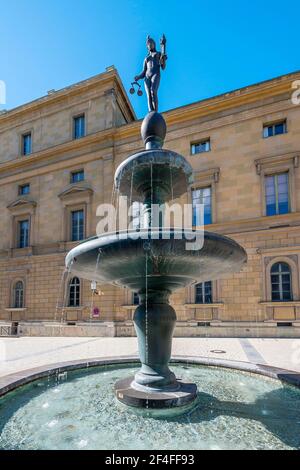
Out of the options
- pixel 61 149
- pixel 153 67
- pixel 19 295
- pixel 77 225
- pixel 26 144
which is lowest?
pixel 19 295

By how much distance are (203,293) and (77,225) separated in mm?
10000

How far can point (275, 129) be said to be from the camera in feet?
54.2

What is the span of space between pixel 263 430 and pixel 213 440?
68 cm

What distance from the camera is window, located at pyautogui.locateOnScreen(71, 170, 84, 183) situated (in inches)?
852

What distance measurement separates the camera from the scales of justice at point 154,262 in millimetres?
3778

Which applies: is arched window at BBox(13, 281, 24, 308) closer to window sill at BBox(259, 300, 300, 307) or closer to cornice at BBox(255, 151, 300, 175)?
window sill at BBox(259, 300, 300, 307)

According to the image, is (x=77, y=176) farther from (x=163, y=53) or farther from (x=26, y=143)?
(x=163, y=53)

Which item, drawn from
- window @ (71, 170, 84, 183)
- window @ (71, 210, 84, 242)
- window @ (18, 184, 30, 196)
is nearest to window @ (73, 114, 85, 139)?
window @ (71, 170, 84, 183)

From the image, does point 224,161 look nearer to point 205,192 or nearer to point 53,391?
point 205,192

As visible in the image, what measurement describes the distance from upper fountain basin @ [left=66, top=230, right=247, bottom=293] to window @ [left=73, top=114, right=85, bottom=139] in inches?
774

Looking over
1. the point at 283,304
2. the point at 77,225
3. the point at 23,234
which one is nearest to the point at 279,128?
the point at 283,304

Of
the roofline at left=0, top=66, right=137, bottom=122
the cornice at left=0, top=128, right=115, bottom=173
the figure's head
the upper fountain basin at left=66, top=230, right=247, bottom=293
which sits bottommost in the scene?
the upper fountain basin at left=66, top=230, right=247, bottom=293

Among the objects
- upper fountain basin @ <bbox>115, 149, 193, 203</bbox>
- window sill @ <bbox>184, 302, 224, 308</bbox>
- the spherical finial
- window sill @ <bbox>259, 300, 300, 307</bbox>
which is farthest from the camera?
window sill @ <bbox>184, 302, 224, 308</bbox>
